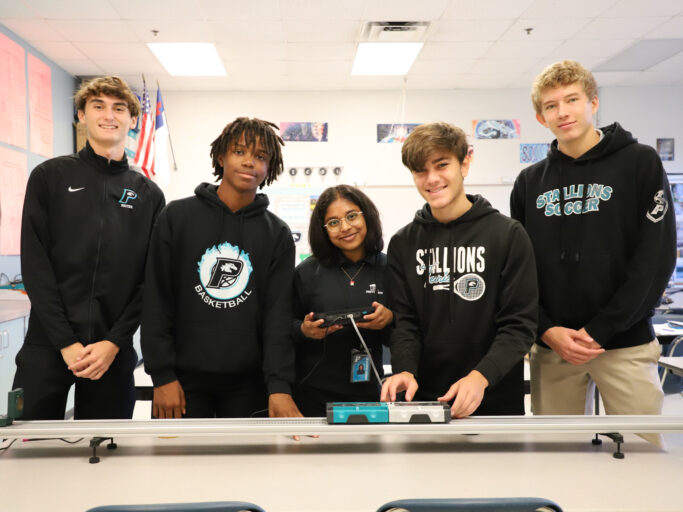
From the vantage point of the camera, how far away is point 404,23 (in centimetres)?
440

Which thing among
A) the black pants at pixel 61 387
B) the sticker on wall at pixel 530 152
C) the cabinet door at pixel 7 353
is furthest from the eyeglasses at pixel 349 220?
the sticker on wall at pixel 530 152

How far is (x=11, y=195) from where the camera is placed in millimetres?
4465

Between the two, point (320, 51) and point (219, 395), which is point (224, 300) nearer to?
point (219, 395)

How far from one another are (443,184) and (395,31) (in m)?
3.28

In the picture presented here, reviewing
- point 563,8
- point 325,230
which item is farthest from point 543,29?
point 325,230

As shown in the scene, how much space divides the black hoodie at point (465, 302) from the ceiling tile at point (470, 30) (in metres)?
3.29

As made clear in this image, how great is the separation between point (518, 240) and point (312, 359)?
87cm

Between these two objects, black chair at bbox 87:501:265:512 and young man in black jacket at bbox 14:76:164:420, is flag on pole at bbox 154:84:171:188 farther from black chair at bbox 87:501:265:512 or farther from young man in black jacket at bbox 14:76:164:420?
black chair at bbox 87:501:265:512

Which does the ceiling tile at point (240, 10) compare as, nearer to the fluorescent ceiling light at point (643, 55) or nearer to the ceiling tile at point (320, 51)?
the ceiling tile at point (320, 51)

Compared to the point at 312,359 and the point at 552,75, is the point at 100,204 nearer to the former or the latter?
the point at 312,359

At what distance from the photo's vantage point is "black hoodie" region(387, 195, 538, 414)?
1567mm

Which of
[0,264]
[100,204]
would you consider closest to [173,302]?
[100,204]

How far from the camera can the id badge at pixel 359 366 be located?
187 cm

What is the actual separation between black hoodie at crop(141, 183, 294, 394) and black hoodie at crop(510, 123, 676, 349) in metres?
0.94
